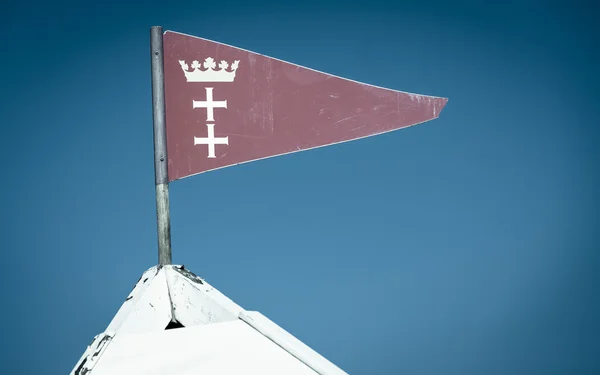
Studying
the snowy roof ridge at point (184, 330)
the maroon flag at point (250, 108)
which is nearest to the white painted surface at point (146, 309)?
the snowy roof ridge at point (184, 330)

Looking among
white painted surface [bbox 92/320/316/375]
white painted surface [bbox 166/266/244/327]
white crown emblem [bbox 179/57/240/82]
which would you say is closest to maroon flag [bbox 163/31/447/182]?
white crown emblem [bbox 179/57/240/82]

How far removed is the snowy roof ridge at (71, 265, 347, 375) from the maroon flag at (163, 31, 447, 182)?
0.62 ft

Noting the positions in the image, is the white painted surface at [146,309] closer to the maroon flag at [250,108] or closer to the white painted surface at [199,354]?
the white painted surface at [199,354]

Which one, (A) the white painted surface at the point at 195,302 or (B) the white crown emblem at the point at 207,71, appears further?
(B) the white crown emblem at the point at 207,71

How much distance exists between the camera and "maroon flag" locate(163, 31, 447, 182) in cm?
109

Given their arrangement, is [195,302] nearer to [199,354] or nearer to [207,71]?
[199,354]

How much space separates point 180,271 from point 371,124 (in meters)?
0.38

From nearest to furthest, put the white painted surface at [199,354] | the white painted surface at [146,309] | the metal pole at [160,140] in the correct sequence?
the white painted surface at [199,354] < the white painted surface at [146,309] < the metal pole at [160,140]

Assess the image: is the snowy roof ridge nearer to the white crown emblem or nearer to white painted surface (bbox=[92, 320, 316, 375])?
white painted surface (bbox=[92, 320, 316, 375])

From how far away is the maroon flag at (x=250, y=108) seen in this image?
1.09 meters

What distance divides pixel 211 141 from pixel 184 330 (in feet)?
1.11

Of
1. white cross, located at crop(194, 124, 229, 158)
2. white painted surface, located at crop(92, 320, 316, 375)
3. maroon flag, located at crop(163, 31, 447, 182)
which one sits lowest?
white painted surface, located at crop(92, 320, 316, 375)

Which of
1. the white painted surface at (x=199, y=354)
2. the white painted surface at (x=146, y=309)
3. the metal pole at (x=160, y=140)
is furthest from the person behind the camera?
the metal pole at (x=160, y=140)

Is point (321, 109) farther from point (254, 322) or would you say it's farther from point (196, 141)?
point (254, 322)
